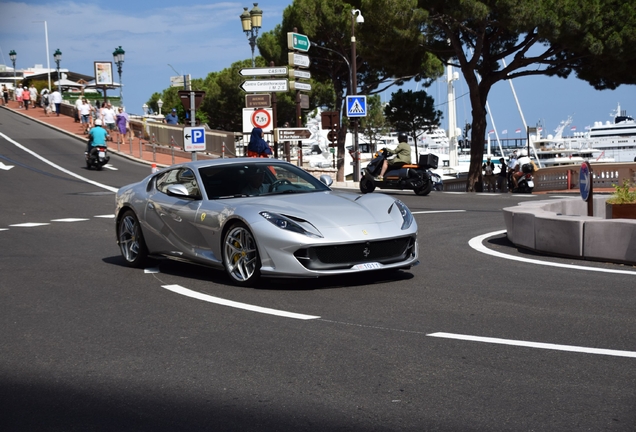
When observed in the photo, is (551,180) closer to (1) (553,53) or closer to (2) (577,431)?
(1) (553,53)

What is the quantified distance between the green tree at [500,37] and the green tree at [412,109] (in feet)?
113

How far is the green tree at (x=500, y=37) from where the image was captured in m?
31.5

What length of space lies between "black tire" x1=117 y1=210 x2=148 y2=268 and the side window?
0.53m

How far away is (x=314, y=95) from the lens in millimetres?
72375

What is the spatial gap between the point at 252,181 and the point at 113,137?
37.8 metres

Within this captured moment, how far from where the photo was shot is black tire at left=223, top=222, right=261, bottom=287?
27.7ft

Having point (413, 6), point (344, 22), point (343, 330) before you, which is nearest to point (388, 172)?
point (413, 6)

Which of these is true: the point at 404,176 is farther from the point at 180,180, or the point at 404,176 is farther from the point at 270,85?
the point at 180,180

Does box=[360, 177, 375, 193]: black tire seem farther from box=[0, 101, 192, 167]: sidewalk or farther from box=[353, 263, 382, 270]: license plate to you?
box=[353, 263, 382, 270]: license plate

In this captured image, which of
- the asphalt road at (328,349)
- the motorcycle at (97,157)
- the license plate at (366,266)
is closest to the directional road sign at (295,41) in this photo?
the motorcycle at (97,157)

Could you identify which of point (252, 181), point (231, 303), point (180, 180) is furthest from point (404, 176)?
point (231, 303)

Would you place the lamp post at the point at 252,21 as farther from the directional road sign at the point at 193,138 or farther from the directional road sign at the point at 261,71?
the directional road sign at the point at 193,138

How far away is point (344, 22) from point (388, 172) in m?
28.5

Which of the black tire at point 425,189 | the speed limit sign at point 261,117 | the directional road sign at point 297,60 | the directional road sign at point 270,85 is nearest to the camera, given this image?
the black tire at point 425,189
